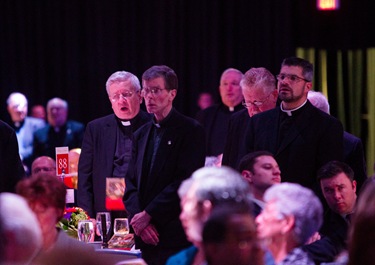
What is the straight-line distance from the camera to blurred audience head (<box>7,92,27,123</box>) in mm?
11211

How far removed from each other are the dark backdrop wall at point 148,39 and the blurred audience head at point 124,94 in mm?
4816

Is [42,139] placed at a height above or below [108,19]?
below

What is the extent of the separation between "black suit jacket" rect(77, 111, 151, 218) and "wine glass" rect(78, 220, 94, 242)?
41.3 inches

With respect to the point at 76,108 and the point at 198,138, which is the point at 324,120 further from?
the point at 76,108

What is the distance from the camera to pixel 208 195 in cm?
367

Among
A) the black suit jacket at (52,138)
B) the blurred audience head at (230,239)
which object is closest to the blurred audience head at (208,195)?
the blurred audience head at (230,239)

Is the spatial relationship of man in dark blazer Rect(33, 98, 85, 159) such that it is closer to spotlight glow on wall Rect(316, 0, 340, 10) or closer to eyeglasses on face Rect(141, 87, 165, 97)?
spotlight glow on wall Rect(316, 0, 340, 10)

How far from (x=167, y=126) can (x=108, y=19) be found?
242 inches

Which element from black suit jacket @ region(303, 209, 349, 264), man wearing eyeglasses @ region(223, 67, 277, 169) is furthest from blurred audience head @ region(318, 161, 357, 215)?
man wearing eyeglasses @ region(223, 67, 277, 169)

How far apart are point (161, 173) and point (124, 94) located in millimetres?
1010

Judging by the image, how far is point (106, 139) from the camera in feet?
21.9

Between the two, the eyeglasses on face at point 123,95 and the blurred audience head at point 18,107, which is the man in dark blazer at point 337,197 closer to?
the eyeglasses on face at point 123,95

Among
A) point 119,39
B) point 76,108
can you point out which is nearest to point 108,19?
point 119,39

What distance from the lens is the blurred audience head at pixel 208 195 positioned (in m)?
3.64
